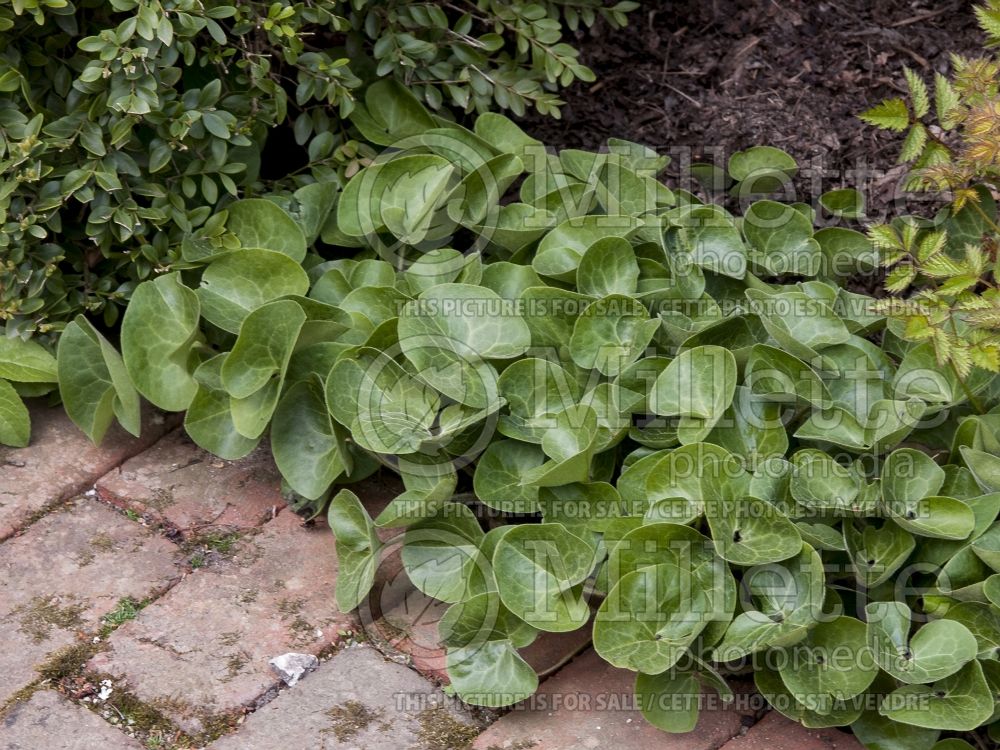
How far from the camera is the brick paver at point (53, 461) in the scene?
7.59ft

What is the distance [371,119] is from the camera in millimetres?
2797

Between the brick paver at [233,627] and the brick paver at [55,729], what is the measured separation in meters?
0.09

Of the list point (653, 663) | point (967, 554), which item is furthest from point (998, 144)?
point (653, 663)

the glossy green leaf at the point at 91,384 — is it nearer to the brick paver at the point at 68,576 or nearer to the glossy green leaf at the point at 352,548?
the brick paver at the point at 68,576

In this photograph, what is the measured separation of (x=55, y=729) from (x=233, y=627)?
1.13ft

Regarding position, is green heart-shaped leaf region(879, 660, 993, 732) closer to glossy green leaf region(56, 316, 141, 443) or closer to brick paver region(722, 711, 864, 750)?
brick paver region(722, 711, 864, 750)

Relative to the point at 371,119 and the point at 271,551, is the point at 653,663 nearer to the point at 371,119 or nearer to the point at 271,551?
the point at 271,551

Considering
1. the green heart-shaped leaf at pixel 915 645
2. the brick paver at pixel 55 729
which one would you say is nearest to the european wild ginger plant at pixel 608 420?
the green heart-shaped leaf at pixel 915 645

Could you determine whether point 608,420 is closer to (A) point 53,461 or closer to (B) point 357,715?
(B) point 357,715

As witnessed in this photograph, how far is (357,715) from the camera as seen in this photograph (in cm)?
192

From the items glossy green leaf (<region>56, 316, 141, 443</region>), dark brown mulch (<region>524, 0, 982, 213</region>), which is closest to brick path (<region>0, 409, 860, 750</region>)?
glossy green leaf (<region>56, 316, 141, 443</region>)

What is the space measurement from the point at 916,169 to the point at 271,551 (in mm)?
1438

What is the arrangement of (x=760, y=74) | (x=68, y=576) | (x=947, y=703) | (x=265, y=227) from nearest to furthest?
(x=947, y=703)
(x=68, y=576)
(x=265, y=227)
(x=760, y=74)

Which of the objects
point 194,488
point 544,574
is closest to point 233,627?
point 194,488
